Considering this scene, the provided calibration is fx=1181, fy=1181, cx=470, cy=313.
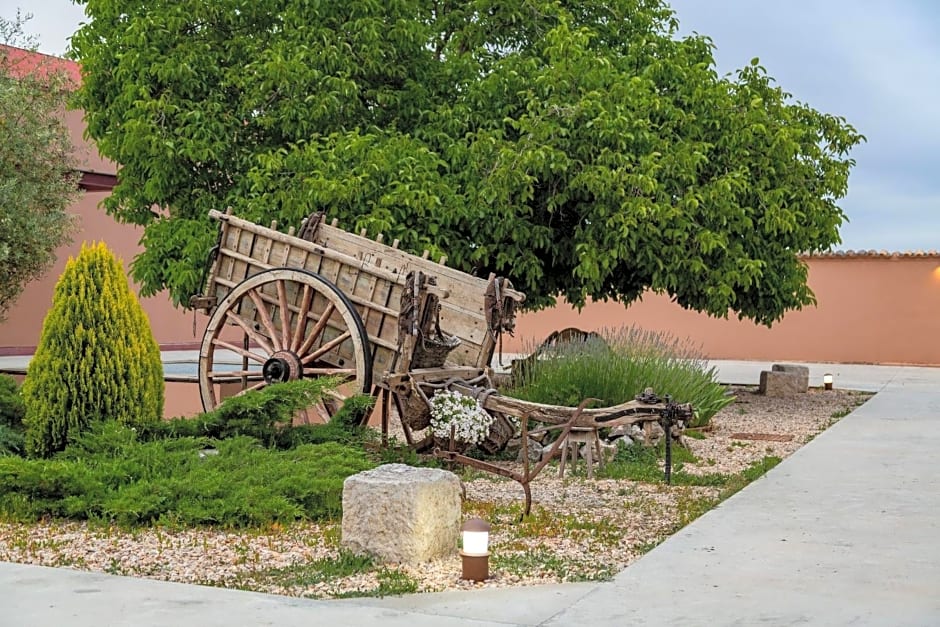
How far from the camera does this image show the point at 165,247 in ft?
41.5

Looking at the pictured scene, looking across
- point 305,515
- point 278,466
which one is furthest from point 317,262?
point 305,515

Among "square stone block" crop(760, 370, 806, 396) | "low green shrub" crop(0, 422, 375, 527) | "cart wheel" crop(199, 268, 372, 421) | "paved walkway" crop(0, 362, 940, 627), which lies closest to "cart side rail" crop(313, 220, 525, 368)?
"cart wheel" crop(199, 268, 372, 421)

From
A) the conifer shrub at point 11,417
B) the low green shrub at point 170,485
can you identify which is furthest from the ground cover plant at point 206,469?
the conifer shrub at point 11,417

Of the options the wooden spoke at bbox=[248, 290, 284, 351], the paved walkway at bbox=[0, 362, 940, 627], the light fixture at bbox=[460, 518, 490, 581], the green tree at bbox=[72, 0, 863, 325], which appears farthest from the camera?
the green tree at bbox=[72, 0, 863, 325]

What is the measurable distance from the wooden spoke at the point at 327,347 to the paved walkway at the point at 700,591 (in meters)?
3.22

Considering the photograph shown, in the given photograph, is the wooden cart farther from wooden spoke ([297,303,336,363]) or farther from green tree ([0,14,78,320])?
green tree ([0,14,78,320])

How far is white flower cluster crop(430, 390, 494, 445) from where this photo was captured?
8.09 meters

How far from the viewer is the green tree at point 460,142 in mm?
12008

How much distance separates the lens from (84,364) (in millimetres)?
8078

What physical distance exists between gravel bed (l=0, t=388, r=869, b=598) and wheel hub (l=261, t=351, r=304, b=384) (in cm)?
175

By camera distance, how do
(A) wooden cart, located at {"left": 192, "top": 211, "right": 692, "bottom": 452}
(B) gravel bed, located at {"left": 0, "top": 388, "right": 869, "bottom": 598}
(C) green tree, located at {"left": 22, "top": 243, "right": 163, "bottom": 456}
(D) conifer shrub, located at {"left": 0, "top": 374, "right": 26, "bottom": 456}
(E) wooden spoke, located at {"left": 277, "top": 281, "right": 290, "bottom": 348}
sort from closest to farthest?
(B) gravel bed, located at {"left": 0, "top": 388, "right": 869, "bottom": 598} → (C) green tree, located at {"left": 22, "top": 243, "right": 163, "bottom": 456} → (D) conifer shrub, located at {"left": 0, "top": 374, "right": 26, "bottom": 456} → (A) wooden cart, located at {"left": 192, "top": 211, "right": 692, "bottom": 452} → (E) wooden spoke, located at {"left": 277, "top": 281, "right": 290, "bottom": 348}

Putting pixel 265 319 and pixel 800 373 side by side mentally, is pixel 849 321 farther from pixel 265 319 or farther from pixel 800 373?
pixel 265 319

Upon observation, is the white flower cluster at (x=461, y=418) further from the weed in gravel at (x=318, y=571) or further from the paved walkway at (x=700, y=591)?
the weed in gravel at (x=318, y=571)

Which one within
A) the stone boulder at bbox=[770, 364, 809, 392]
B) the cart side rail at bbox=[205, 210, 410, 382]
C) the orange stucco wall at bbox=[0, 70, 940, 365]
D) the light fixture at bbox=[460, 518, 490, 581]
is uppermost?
the orange stucco wall at bbox=[0, 70, 940, 365]
